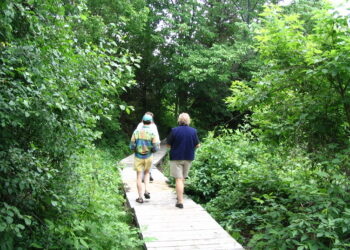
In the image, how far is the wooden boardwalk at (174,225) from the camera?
13.3 ft

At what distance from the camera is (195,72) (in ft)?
53.6

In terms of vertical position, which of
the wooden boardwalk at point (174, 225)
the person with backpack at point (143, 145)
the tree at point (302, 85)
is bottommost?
the wooden boardwalk at point (174, 225)

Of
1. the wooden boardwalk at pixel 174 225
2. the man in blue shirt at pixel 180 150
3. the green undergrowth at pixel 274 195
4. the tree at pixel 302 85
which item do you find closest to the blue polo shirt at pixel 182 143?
the man in blue shirt at pixel 180 150

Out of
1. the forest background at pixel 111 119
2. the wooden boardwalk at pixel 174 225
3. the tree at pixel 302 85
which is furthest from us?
the wooden boardwalk at pixel 174 225

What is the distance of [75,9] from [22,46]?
0.99 metres

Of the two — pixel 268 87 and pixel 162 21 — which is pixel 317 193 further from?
pixel 162 21

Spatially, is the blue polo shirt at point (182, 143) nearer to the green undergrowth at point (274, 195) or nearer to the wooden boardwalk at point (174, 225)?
the wooden boardwalk at point (174, 225)

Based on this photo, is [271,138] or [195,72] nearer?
[271,138]

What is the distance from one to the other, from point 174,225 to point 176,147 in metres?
1.53

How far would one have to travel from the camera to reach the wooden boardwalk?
406 centimetres

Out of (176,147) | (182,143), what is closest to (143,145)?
(176,147)

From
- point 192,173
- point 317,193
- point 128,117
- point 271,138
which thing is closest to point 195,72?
point 128,117

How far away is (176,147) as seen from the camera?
230 inches

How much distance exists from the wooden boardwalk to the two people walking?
1.05 ft
